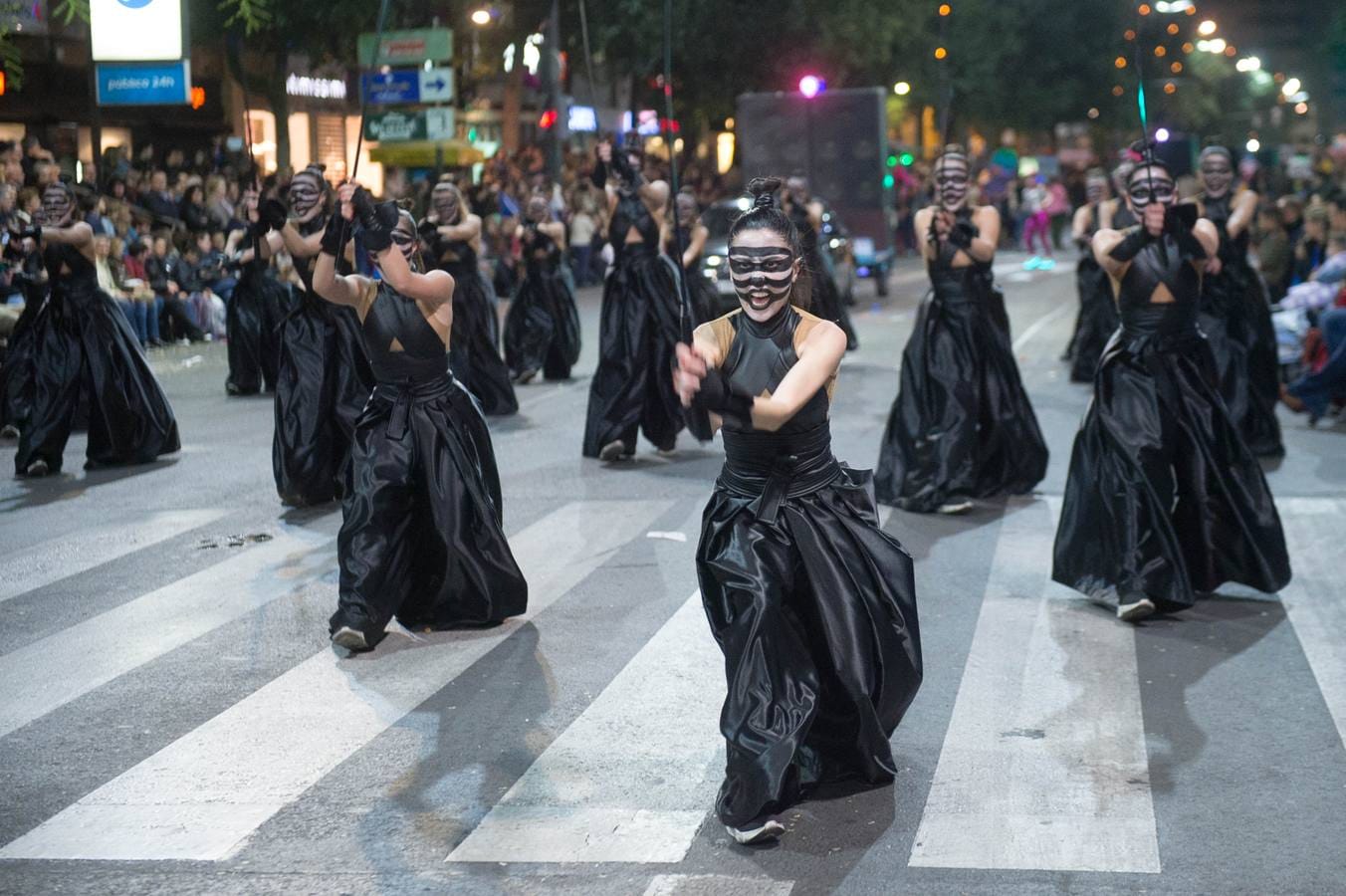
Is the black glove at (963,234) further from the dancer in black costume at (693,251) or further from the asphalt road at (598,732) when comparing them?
the dancer in black costume at (693,251)

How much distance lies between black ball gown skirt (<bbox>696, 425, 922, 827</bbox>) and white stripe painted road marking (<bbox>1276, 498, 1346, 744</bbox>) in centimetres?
167

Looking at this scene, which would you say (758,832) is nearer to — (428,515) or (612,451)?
(428,515)

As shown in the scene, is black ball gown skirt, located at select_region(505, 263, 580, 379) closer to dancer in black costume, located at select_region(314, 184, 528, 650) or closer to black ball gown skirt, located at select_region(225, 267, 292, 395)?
black ball gown skirt, located at select_region(225, 267, 292, 395)

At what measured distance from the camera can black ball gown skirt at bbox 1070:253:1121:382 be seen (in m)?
16.3

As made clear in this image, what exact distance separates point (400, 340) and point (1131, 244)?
10.4ft

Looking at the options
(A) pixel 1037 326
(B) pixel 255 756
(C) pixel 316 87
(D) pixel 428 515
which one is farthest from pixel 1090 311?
(C) pixel 316 87

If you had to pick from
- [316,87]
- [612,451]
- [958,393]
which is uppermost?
[316,87]

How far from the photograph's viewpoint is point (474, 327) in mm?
15242

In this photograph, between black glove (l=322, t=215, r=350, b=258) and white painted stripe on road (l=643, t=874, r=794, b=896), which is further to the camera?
black glove (l=322, t=215, r=350, b=258)

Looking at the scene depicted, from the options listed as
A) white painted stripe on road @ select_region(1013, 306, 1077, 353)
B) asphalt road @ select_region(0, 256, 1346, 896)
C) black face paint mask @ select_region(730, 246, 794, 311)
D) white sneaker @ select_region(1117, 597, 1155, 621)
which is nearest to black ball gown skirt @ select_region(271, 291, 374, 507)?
asphalt road @ select_region(0, 256, 1346, 896)

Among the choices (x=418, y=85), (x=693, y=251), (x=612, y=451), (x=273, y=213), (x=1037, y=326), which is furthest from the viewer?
(x=418, y=85)

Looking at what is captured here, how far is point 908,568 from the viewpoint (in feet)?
18.4

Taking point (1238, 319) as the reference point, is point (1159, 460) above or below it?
below

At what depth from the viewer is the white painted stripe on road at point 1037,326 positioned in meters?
21.5
